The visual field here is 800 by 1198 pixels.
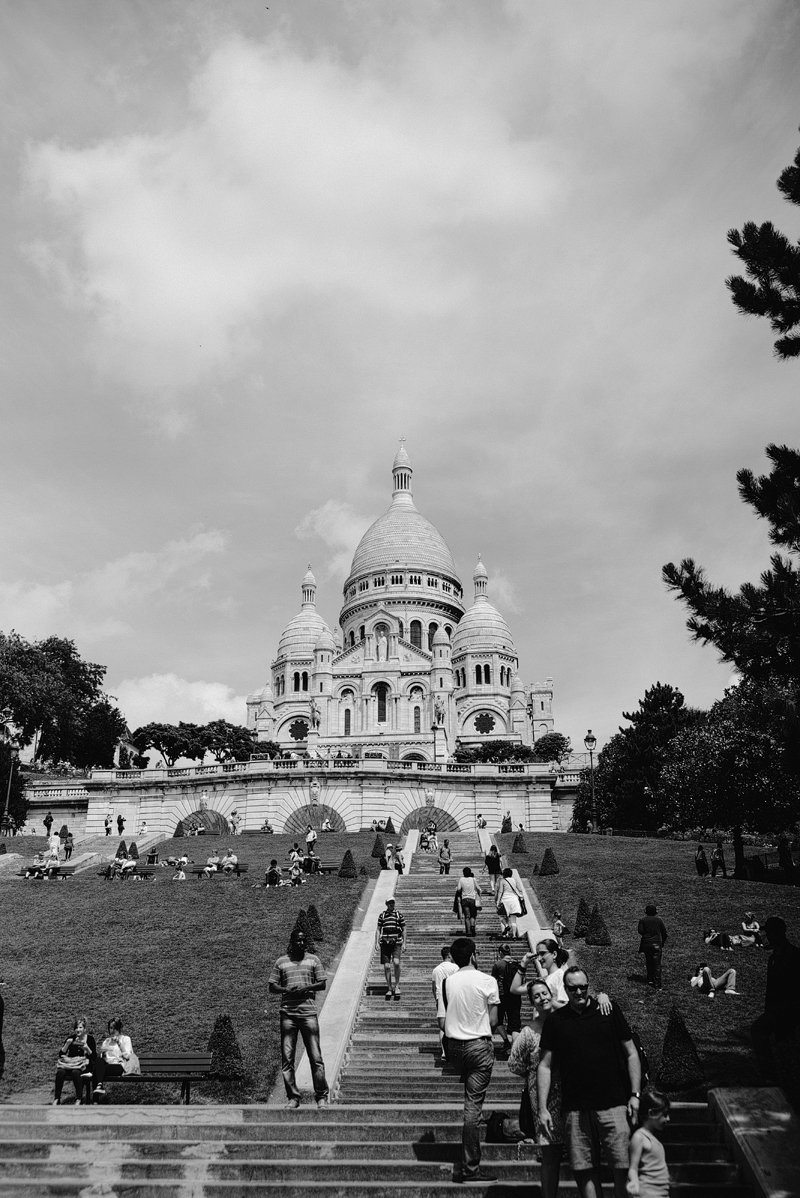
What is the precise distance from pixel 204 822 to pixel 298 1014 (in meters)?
42.1

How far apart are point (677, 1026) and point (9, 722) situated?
216ft

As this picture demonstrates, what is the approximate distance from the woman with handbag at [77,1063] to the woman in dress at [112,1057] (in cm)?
13

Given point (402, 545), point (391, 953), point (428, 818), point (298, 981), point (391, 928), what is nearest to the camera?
point (298, 981)

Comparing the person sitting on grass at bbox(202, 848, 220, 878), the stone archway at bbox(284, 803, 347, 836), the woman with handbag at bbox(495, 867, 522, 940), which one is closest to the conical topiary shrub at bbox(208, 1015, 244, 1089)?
the woman with handbag at bbox(495, 867, 522, 940)

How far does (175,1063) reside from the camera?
13.5 metres

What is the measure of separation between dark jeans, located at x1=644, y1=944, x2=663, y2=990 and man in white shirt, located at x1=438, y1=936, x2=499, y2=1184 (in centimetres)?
936

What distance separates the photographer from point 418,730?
106375mm

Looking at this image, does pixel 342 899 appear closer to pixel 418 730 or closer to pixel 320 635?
pixel 418 730

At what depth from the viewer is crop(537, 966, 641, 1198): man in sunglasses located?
7914 millimetres

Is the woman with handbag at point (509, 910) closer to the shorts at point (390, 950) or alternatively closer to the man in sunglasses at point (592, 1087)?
the shorts at point (390, 950)

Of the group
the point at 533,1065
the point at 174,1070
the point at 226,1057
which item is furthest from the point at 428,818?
the point at 533,1065

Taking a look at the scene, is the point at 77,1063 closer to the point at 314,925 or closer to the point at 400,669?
the point at 314,925

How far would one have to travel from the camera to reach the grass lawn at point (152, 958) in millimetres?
16000

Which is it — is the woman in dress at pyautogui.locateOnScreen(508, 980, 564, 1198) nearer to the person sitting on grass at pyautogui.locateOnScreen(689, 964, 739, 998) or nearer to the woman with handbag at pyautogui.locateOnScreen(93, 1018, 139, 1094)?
the woman with handbag at pyautogui.locateOnScreen(93, 1018, 139, 1094)
